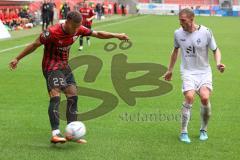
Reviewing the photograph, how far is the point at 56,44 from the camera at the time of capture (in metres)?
7.91

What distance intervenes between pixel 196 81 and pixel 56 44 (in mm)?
2138

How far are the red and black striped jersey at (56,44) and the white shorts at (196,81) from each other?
1637 mm

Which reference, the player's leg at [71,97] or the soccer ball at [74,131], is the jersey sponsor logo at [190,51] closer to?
the player's leg at [71,97]

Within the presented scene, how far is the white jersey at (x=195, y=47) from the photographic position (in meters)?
7.99

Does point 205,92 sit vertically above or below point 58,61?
below

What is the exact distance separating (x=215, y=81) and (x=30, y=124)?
710cm

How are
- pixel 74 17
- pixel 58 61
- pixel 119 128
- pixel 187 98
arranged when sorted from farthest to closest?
pixel 119 128 → pixel 58 61 → pixel 187 98 → pixel 74 17

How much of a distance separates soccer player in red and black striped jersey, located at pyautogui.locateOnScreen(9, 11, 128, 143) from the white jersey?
1048 millimetres

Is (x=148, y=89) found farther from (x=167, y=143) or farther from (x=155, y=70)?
(x=167, y=143)

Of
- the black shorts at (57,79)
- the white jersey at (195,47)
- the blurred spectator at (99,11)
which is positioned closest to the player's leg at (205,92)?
the white jersey at (195,47)

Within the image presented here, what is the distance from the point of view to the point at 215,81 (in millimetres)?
15102

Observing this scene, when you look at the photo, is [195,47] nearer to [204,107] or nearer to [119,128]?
[204,107]

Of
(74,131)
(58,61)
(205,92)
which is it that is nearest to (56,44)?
(58,61)

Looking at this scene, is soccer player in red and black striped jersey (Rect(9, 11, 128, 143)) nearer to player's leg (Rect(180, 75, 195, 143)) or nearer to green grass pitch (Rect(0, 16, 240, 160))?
green grass pitch (Rect(0, 16, 240, 160))
